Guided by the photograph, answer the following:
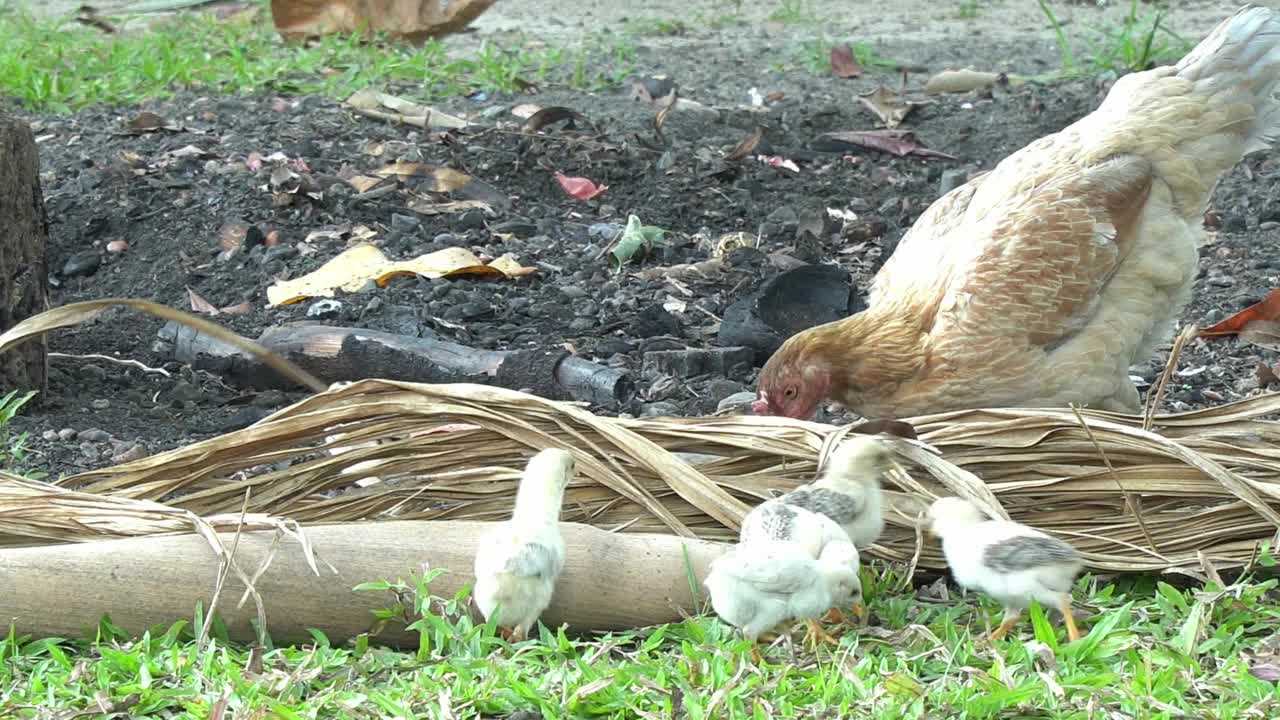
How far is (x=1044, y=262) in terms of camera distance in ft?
13.5

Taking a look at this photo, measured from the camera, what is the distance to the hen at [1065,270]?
4.07m

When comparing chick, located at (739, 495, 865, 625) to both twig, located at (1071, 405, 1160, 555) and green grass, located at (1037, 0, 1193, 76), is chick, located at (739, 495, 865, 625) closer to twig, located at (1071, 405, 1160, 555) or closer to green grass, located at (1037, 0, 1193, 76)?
twig, located at (1071, 405, 1160, 555)

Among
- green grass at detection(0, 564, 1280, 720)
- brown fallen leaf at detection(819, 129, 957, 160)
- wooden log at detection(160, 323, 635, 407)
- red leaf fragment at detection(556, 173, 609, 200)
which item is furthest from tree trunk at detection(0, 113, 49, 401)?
brown fallen leaf at detection(819, 129, 957, 160)

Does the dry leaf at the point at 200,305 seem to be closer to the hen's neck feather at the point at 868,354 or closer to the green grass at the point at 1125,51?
the hen's neck feather at the point at 868,354

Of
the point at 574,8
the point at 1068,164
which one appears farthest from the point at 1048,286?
the point at 574,8

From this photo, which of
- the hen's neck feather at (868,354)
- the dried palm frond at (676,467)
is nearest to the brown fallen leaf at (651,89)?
the hen's neck feather at (868,354)

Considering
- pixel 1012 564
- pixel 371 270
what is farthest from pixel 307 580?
pixel 371 270

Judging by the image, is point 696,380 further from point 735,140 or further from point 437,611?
point 735,140

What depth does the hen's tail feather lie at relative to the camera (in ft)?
14.6

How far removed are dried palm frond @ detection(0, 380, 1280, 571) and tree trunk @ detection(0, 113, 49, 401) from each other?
102 cm

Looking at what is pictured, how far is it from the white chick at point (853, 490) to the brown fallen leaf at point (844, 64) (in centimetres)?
564

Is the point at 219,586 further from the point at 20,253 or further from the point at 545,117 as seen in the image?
the point at 545,117

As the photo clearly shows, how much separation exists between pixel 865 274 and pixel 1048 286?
1.55m

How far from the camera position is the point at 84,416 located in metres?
4.34
